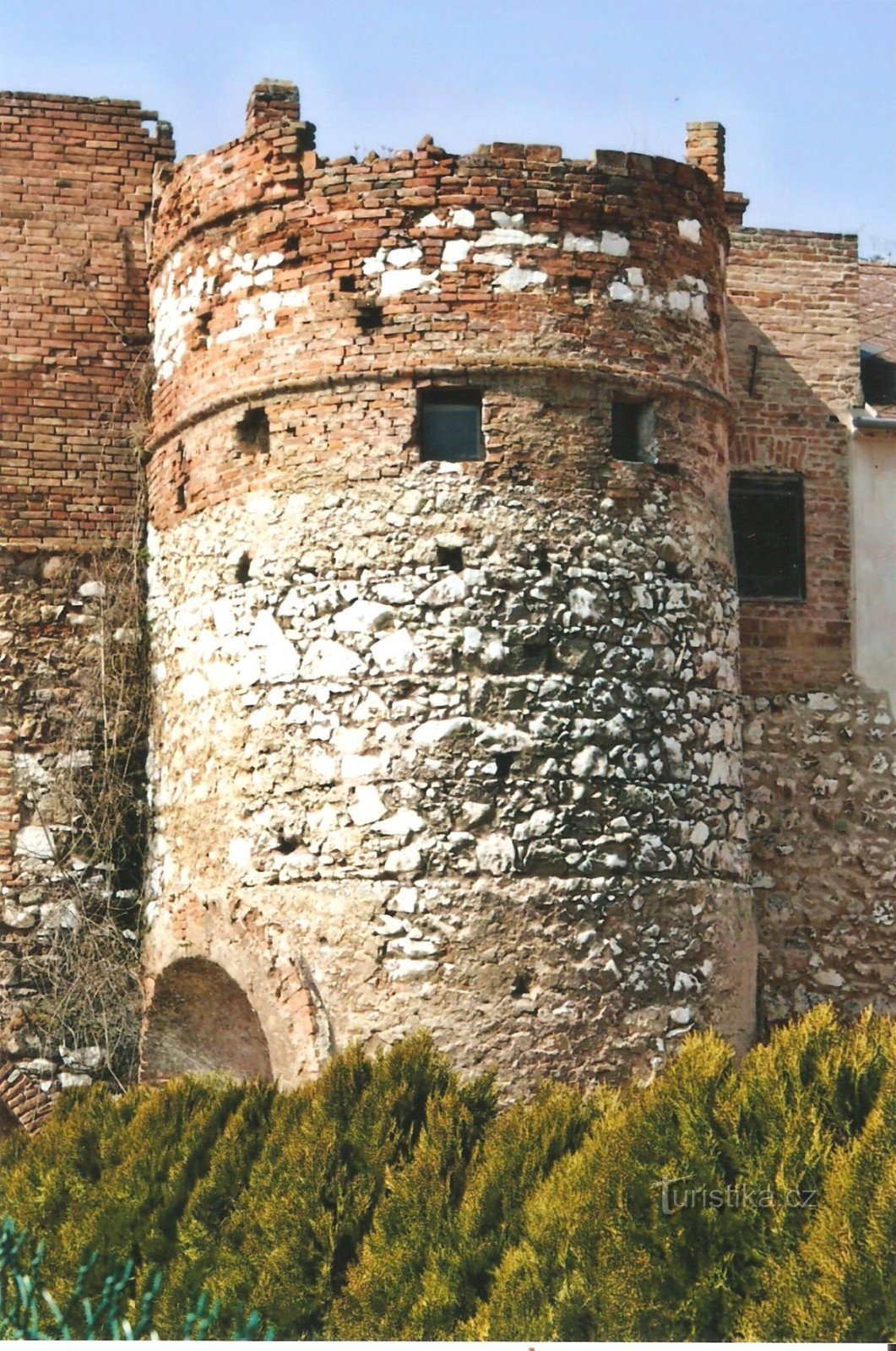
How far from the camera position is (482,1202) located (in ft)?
32.2

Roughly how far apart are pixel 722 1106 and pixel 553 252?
483 cm

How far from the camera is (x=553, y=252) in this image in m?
12.1

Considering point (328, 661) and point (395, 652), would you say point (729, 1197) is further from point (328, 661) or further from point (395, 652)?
point (328, 661)

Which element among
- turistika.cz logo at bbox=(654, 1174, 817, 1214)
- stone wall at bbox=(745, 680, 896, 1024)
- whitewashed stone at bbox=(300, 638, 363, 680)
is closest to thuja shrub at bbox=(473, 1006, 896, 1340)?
turistika.cz logo at bbox=(654, 1174, 817, 1214)

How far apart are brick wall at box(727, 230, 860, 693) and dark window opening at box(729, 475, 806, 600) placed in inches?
2.5

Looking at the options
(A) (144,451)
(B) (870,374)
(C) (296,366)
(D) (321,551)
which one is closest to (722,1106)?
(D) (321,551)

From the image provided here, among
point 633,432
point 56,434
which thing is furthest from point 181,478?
point 633,432

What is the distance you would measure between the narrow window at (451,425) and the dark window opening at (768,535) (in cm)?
268

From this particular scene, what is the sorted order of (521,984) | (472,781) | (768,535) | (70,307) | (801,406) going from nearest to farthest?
(521,984) → (472,781) → (70,307) → (768,535) → (801,406)

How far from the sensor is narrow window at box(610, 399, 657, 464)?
12305 millimetres

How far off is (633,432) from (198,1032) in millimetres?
4105

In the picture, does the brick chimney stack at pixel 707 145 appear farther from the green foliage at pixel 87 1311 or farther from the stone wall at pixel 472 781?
the green foliage at pixel 87 1311

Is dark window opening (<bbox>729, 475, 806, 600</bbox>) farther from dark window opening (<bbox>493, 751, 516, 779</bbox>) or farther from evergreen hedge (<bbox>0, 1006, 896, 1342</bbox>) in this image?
evergreen hedge (<bbox>0, 1006, 896, 1342</bbox>)

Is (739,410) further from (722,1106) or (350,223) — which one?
(722,1106)
